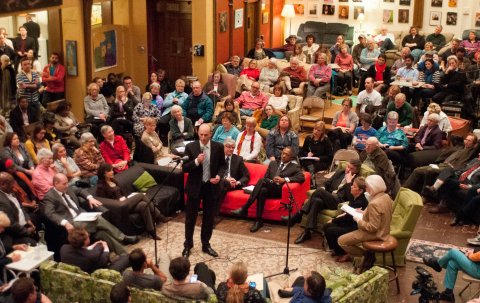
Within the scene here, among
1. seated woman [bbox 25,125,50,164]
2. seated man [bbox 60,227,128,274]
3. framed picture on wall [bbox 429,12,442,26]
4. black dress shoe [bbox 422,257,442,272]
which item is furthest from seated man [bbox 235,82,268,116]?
framed picture on wall [bbox 429,12,442,26]

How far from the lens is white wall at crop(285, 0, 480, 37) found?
1992cm

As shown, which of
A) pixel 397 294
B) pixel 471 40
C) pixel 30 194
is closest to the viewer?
pixel 397 294

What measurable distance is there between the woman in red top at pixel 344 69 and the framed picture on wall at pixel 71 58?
5.84m

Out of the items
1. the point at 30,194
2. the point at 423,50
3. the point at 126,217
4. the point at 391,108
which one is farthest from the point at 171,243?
the point at 423,50

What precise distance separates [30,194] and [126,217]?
124 cm

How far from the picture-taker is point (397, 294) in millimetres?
8844

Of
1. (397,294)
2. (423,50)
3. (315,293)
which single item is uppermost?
(423,50)

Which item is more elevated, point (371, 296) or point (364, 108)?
point (364, 108)

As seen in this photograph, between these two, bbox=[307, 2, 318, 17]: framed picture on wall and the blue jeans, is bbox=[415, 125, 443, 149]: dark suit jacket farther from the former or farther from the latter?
bbox=[307, 2, 318, 17]: framed picture on wall

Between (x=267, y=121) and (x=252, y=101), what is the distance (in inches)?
44.3

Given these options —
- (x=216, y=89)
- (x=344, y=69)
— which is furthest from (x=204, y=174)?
(x=344, y=69)

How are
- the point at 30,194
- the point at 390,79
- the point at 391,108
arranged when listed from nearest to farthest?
the point at 30,194
the point at 391,108
the point at 390,79

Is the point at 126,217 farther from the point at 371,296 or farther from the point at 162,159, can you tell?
the point at 371,296

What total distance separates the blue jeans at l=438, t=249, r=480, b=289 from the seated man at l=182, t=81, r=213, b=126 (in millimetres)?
6437
